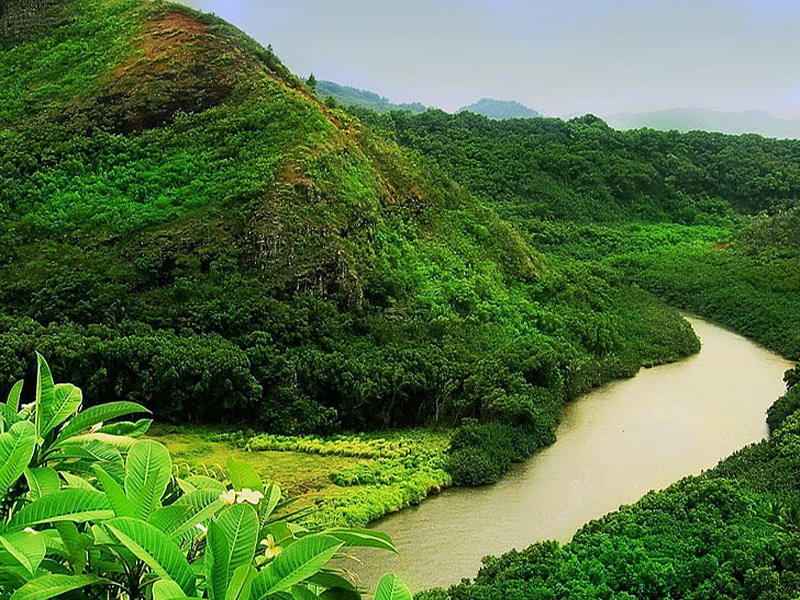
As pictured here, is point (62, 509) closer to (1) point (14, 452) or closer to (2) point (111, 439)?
(1) point (14, 452)

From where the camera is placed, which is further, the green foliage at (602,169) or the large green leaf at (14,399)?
the green foliage at (602,169)

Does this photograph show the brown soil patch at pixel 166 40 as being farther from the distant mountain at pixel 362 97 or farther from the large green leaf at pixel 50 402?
the distant mountain at pixel 362 97

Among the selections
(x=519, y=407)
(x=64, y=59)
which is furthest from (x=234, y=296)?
(x=64, y=59)

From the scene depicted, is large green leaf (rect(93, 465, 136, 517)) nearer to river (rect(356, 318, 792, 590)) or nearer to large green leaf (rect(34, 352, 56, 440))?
large green leaf (rect(34, 352, 56, 440))

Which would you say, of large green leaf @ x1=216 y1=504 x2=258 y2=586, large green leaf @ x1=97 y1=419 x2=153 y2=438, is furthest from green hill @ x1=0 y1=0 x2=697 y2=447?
large green leaf @ x1=216 y1=504 x2=258 y2=586

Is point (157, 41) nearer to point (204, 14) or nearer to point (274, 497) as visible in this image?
point (204, 14)

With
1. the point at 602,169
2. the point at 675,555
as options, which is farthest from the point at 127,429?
the point at 602,169

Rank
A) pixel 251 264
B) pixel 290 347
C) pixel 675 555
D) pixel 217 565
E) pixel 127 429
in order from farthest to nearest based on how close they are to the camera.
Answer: pixel 251 264, pixel 290 347, pixel 675 555, pixel 127 429, pixel 217 565

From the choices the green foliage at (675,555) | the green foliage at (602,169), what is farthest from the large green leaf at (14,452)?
the green foliage at (602,169)

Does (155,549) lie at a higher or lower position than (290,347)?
higher
